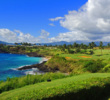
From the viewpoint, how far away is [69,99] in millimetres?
7121

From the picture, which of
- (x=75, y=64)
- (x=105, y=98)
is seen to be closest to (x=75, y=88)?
(x=105, y=98)

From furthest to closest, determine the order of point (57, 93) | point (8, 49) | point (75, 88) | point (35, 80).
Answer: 1. point (8, 49)
2. point (35, 80)
3. point (75, 88)
4. point (57, 93)

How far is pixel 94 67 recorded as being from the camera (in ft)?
87.7

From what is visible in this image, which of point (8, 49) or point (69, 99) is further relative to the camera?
point (8, 49)

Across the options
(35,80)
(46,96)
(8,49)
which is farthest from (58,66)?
(8,49)

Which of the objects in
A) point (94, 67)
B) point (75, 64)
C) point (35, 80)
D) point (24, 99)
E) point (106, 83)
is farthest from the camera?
point (75, 64)

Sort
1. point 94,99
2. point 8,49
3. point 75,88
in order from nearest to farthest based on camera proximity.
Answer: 1. point 75,88
2. point 94,99
3. point 8,49

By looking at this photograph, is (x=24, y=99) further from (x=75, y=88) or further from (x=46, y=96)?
(x=75, y=88)

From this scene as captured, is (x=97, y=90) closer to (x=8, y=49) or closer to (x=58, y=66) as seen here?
(x=58, y=66)

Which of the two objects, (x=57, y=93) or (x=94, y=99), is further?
(x=94, y=99)

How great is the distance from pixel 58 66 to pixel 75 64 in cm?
838

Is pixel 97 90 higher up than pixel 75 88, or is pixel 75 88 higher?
pixel 75 88

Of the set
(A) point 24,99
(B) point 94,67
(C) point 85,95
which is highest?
(A) point 24,99

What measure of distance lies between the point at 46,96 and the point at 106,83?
19.2 feet
